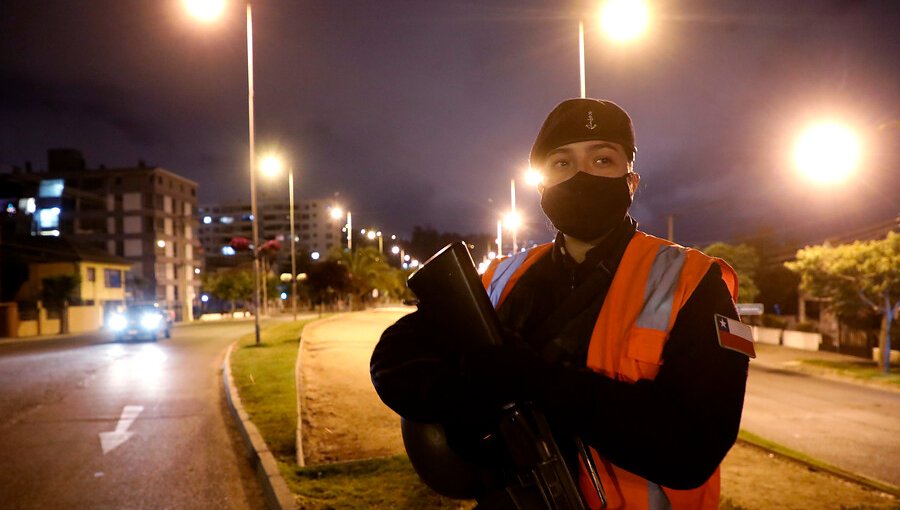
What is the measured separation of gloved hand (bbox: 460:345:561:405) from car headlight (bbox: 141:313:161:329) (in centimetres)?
2832

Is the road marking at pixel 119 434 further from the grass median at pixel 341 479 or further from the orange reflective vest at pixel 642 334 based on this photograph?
the orange reflective vest at pixel 642 334

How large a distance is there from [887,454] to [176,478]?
939 centimetres

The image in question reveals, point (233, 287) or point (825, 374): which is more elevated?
point (233, 287)

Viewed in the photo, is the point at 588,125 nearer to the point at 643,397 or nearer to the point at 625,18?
the point at 643,397

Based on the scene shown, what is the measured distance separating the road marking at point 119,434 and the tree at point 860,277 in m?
18.6

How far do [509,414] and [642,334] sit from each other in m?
0.42

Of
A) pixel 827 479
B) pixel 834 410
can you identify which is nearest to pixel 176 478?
pixel 827 479

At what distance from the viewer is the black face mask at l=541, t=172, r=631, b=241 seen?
184 centimetres

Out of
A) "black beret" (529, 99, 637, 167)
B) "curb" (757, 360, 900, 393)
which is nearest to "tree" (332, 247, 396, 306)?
"curb" (757, 360, 900, 393)

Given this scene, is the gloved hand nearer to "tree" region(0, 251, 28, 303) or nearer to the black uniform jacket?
the black uniform jacket

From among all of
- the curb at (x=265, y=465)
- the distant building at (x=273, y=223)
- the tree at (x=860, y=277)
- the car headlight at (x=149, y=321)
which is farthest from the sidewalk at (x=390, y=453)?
the distant building at (x=273, y=223)

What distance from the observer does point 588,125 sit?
1832 mm

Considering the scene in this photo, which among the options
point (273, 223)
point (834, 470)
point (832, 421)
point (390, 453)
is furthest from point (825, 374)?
point (273, 223)

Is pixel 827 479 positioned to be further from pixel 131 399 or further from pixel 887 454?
pixel 131 399
